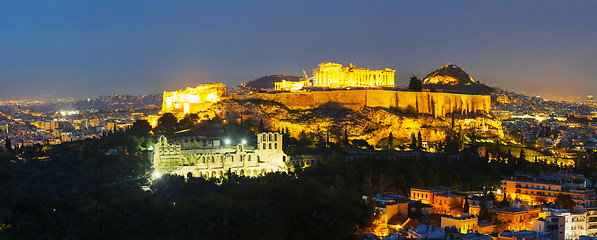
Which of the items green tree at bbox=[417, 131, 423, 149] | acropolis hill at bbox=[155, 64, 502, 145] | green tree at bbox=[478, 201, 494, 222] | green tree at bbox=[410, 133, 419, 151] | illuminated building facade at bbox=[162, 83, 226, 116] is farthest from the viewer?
illuminated building facade at bbox=[162, 83, 226, 116]

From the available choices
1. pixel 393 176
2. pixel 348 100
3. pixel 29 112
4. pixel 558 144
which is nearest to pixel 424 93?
pixel 348 100

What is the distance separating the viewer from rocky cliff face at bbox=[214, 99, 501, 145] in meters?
43.0

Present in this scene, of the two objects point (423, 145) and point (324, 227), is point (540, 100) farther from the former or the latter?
point (324, 227)

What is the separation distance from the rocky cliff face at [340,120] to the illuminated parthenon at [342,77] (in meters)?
5.57

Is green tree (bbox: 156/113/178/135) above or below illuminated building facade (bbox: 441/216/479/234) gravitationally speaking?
above

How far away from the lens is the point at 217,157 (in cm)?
3300

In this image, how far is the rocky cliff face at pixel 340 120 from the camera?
4297cm

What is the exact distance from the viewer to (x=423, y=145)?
4325 centimetres

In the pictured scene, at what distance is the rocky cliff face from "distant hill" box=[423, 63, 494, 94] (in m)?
32.1

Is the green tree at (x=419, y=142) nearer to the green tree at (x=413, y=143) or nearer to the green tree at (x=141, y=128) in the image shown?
the green tree at (x=413, y=143)

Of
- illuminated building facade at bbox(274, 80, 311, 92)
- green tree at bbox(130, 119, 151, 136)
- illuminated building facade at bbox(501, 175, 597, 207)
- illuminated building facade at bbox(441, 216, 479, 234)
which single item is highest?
illuminated building facade at bbox(274, 80, 311, 92)

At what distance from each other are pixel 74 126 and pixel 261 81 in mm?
22898

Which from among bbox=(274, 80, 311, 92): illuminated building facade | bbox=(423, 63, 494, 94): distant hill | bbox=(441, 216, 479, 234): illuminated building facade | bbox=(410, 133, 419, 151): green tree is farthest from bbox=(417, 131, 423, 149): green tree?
bbox=(423, 63, 494, 94): distant hill

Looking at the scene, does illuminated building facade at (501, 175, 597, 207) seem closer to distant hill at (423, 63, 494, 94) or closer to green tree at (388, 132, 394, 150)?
green tree at (388, 132, 394, 150)
